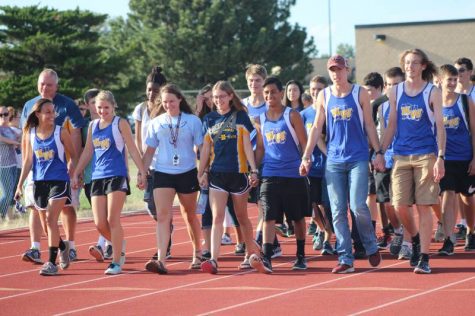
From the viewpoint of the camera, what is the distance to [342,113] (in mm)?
10078

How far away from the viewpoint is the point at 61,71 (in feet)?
133

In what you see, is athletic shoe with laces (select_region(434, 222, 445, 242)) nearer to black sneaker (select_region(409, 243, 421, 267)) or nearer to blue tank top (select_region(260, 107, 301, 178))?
black sneaker (select_region(409, 243, 421, 267))

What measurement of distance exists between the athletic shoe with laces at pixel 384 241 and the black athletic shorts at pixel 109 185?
334 centimetres

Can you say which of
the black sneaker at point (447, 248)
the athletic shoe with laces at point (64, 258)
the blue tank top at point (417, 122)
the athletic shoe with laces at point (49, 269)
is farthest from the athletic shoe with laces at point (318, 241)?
the athletic shoe with laces at point (49, 269)

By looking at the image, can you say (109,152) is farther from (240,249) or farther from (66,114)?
(240,249)

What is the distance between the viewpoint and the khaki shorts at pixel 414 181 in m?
10.0

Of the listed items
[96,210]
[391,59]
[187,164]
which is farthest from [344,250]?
[391,59]

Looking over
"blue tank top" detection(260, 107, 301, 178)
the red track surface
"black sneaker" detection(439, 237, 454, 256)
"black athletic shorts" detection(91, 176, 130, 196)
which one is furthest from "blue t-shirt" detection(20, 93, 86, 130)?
"black sneaker" detection(439, 237, 454, 256)

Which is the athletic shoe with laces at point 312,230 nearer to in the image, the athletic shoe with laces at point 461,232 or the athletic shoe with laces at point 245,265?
the athletic shoe with laces at point 461,232

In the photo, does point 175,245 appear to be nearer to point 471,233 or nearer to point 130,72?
point 471,233

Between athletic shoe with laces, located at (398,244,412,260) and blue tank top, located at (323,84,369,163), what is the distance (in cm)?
150

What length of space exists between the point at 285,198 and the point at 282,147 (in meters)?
0.53

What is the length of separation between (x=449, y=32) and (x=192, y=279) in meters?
37.5

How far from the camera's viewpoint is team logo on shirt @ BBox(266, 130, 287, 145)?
35.0 ft
